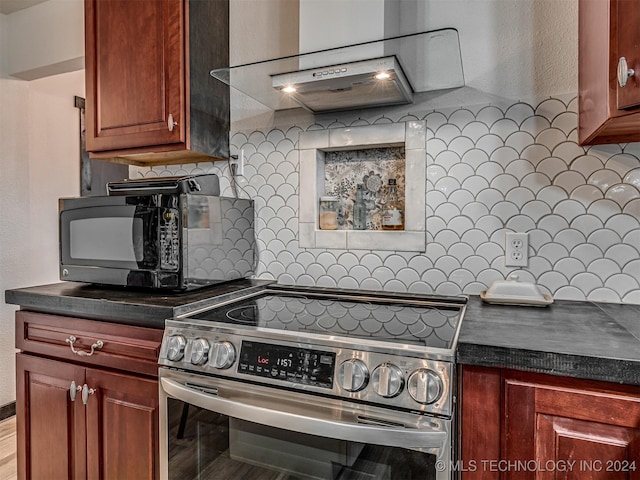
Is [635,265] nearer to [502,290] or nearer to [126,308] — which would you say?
[502,290]

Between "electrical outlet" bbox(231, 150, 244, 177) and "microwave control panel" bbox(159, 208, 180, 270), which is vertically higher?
"electrical outlet" bbox(231, 150, 244, 177)

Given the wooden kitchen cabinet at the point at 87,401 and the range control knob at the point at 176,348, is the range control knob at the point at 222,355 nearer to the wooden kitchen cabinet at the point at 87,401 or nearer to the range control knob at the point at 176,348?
the range control knob at the point at 176,348

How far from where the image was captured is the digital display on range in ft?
3.21

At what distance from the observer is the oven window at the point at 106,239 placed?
1486 mm

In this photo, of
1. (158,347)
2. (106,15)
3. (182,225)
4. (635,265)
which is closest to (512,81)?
(635,265)

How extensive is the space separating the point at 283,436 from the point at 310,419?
0.12 metres

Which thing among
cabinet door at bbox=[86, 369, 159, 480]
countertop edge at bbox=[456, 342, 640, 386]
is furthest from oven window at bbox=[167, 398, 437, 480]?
countertop edge at bbox=[456, 342, 640, 386]

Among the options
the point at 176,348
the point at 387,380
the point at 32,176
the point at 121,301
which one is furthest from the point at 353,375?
the point at 32,176

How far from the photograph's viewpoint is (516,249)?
4.67 ft

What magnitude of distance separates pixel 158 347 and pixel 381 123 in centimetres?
113

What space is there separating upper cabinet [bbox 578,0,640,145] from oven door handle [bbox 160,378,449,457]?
870 millimetres

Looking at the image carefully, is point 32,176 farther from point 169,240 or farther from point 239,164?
A: point 169,240

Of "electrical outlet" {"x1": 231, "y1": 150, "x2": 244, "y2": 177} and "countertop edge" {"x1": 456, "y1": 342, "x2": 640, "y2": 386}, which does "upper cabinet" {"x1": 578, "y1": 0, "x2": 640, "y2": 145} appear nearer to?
"countertop edge" {"x1": 456, "y1": 342, "x2": 640, "y2": 386}

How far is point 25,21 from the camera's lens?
2.53 m
